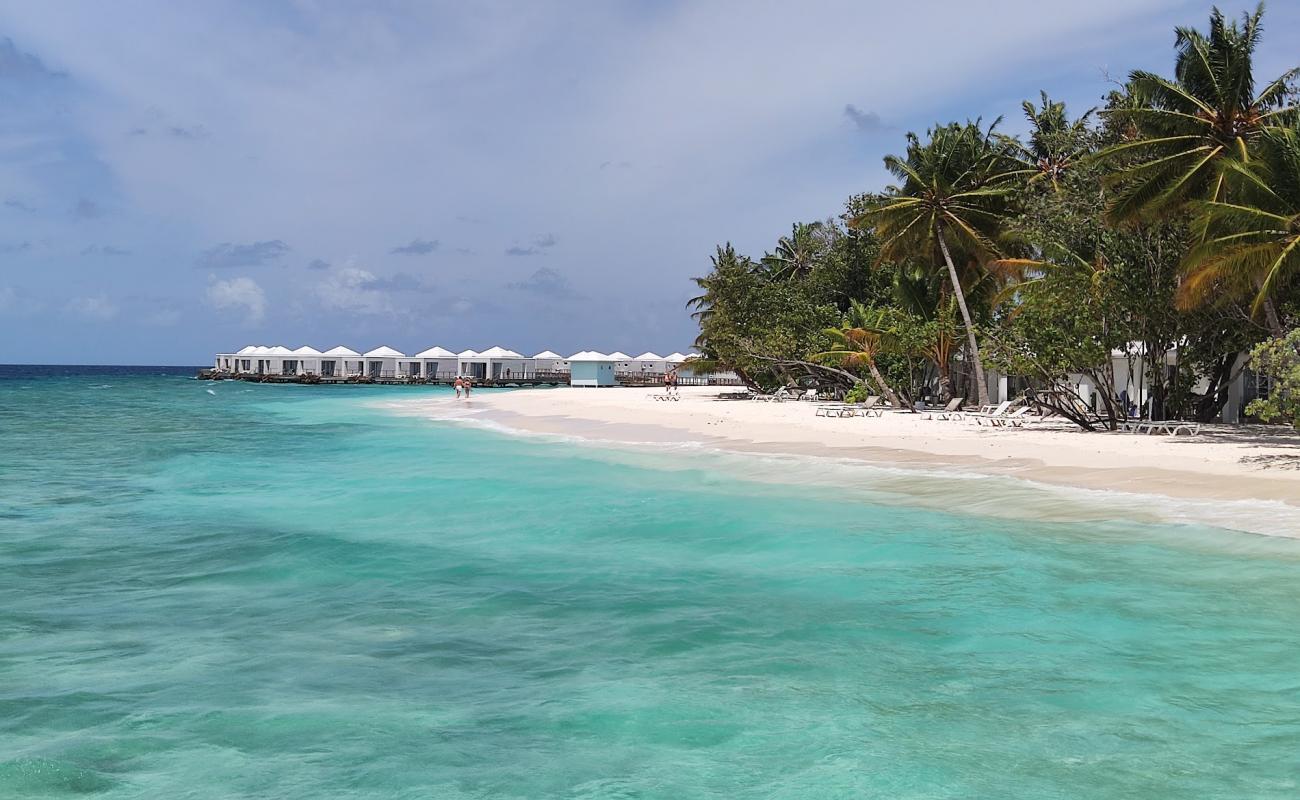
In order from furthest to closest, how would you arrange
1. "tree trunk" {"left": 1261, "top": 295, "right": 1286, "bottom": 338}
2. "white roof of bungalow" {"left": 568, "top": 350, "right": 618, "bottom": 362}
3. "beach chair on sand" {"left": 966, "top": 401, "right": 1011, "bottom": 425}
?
"white roof of bungalow" {"left": 568, "top": 350, "right": 618, "bottom": 362} → "beach chair on sand" {"left": 966, "top": 401, "right": 1011, "bottom": 425} → "tree trunk" {"left": 1261, "top": 295, "right": 1286, "bottom": 338}

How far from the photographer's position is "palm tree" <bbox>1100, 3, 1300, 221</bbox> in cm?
1889

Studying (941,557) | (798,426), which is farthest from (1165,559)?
(798,426)

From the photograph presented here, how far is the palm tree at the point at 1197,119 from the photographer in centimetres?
1889

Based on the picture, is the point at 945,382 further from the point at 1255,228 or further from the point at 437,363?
the point at 437,363

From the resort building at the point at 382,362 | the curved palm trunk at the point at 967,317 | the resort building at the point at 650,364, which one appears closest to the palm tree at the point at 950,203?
the curved palm trunk at the point at 967,317

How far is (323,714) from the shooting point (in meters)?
5.79

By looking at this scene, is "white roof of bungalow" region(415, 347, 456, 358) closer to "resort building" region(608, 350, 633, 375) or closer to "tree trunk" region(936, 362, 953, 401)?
"resort building" region(608, 350, 633, 375)

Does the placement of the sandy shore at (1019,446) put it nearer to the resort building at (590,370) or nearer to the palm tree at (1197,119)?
the palm tree at (1197,119)

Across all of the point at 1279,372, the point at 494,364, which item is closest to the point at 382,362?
the point at 494,364

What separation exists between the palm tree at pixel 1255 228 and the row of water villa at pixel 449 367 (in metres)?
54.3

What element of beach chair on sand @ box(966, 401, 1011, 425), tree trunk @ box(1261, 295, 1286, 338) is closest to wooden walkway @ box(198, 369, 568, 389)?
beach chair on sand @ box(966, 401, 1011, 425)

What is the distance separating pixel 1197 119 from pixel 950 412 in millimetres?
11885

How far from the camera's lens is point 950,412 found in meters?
29.3

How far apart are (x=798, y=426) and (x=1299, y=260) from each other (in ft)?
41.4
